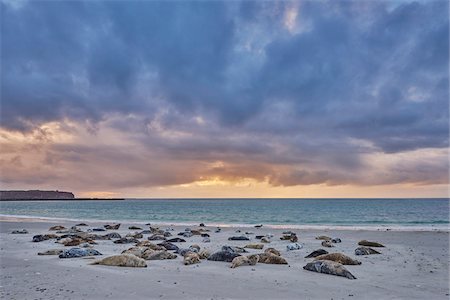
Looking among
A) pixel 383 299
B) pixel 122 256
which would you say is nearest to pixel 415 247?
pixel 383 299

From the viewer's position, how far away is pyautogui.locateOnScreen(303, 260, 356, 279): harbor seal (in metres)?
10.7

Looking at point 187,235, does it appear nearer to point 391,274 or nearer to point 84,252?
point 84,252

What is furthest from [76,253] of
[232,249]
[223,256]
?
[232,249]

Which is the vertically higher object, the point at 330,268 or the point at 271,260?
the point at 330,268

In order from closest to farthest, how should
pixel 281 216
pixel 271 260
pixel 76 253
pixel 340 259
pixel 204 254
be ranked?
pixel 271 260
pixel 340 259
pixel 204 254
pixel 76 253
pixel 281 216

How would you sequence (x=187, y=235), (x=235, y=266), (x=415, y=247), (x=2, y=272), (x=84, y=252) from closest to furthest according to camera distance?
(x=2, y=272), (x=235, y=266), (x=84, y=252), (x=415, y=247), (x=187, y=235)

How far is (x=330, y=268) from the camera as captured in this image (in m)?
11.0

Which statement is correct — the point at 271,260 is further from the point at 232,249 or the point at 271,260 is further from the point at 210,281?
the point at 210,281

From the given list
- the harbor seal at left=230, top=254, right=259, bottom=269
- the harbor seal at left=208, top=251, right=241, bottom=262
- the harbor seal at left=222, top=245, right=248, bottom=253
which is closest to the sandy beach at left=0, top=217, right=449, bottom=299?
the harbor seal at left=230, top=254, right=259, bottom=269

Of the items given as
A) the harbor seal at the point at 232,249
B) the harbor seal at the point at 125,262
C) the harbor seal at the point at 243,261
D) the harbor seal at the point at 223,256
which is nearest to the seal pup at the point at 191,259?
the harbor seal at the point at 223,256

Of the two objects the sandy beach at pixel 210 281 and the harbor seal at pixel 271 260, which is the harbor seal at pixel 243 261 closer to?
the sandy beach at pixel 210 281

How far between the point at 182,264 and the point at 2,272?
5339 mm

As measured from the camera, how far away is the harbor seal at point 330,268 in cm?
1075

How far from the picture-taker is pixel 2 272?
11125mm
